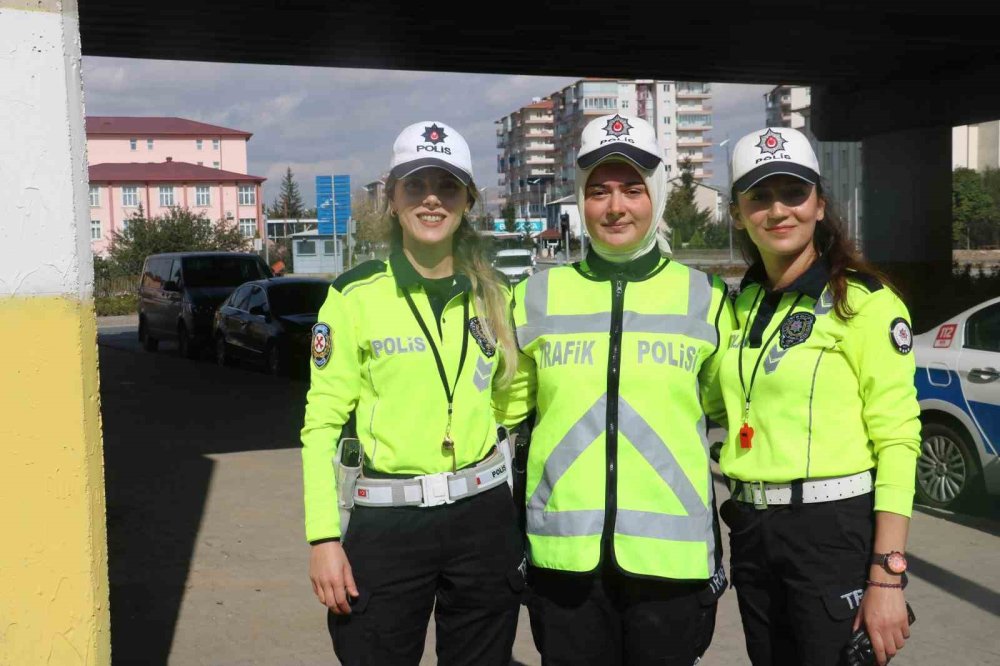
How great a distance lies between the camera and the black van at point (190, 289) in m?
20.8

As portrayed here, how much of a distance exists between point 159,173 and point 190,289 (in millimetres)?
77179

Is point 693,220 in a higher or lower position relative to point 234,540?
higher

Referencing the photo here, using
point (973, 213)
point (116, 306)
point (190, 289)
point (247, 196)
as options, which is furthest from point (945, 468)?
point (247, 196)

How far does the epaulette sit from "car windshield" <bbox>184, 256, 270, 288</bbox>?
19.6m

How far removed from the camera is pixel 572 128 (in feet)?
455

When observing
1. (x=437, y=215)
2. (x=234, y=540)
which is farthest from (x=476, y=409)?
(x=234, y=540)

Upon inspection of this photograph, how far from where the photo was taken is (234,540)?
720 centimetres

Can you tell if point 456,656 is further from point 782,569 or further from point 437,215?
point 437,215

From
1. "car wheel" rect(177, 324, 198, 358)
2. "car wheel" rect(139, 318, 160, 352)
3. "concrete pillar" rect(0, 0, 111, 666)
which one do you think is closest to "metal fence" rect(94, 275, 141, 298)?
→ "car wheel" rect(139, 318, 160, 352)

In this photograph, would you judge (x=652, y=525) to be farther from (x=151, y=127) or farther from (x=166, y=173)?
(x=151, y=127)

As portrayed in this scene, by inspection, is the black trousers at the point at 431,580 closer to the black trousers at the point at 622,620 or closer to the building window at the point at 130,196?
the black trousers at the point at 622,620

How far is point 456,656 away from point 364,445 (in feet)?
2.05

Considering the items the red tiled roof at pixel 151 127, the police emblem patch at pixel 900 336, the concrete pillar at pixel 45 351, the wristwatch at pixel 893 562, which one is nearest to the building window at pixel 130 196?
the red tiled roof at pixel 151 127

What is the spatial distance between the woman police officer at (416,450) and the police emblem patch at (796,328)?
715mm
